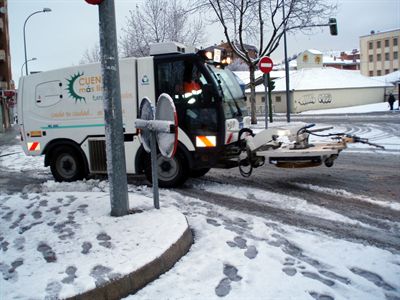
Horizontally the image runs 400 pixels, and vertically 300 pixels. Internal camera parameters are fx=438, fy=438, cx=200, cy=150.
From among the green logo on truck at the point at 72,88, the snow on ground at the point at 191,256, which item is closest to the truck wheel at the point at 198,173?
the green logo on truck at the point at 72,88

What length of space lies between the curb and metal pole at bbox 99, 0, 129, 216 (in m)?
1.21

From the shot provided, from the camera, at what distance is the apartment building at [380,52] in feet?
308

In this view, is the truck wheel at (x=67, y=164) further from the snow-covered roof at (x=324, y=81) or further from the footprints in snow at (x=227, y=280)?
the snow-covered roof at (x=324, y=81)

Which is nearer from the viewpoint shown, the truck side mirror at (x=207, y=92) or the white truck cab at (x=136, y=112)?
the truck side mirror at (x=207, y=92)

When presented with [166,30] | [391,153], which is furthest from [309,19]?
[391,153]

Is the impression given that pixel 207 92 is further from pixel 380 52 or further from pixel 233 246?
pixel 380 52

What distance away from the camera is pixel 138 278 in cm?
380

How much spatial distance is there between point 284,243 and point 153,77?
14.5 ft

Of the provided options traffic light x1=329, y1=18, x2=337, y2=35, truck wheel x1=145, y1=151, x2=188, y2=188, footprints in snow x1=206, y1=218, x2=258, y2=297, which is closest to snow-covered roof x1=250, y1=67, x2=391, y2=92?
traffic light x1=329, y1=18, x2=337, y2=35

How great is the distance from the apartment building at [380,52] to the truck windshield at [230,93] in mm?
94903

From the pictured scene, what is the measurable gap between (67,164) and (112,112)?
4427 mm

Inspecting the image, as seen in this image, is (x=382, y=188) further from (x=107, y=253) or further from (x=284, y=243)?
(x=107, y=253)

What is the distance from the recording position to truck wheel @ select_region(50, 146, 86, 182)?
925 cm

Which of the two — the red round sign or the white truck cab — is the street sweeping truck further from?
the red round sign
